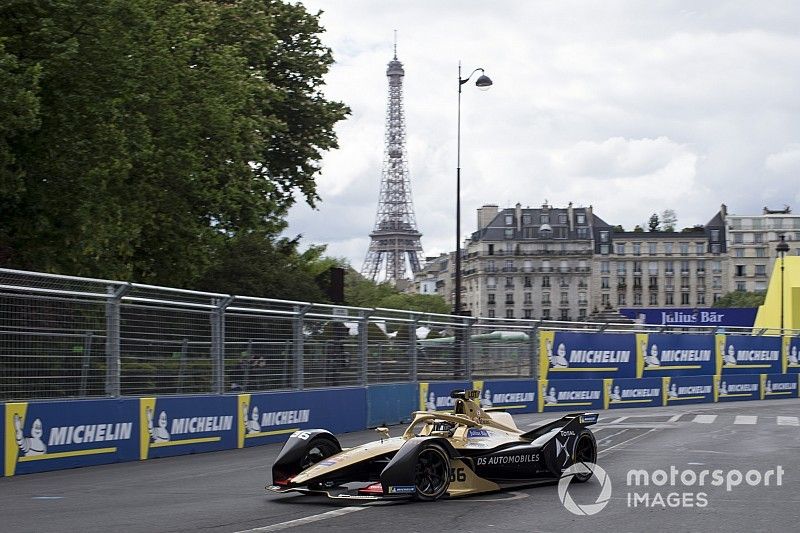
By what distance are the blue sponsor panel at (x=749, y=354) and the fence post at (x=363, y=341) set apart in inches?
668

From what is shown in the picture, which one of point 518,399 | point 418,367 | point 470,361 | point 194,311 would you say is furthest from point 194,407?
point 518,399

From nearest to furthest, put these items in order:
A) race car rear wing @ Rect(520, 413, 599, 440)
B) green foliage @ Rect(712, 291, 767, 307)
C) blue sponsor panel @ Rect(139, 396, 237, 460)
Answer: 1. race car rear wing @ Rect(520, 413, 599, 440)
2. blue sponsor panel @ Rect(139, 396, 237, 460)
3. green foliage @ Rect(712, 291, 767, 307)

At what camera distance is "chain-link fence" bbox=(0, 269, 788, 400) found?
47.4 feet

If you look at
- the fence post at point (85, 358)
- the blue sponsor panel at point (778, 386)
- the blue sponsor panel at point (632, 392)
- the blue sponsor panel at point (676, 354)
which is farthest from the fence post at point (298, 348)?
the blue sponsor panel at point (778, 386)

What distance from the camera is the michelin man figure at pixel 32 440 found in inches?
552

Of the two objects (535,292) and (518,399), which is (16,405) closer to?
(518,399)

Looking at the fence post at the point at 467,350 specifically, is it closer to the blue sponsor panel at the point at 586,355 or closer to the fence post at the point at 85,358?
the blue sponsor panel at the point at 586,355

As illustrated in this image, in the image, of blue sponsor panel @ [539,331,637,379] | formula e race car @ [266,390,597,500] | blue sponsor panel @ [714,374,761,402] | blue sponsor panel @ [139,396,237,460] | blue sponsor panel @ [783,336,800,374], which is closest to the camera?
formula e race car @ [266,390,597,500]

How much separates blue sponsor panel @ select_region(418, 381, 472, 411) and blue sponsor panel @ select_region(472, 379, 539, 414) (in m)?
0.65

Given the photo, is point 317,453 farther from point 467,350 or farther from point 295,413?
point 467,350

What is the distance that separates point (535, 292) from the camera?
163875 mm

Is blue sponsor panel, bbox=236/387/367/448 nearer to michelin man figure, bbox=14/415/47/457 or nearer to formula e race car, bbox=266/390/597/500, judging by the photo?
michelin man figure, bbox=14/415/47/457

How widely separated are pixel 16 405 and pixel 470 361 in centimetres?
1362

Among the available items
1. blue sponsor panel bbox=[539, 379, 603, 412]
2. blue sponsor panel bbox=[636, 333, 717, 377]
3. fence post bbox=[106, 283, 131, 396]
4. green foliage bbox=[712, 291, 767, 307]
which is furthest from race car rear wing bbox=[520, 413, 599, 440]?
green foliage bbox=[712, 291, 767, 307]
